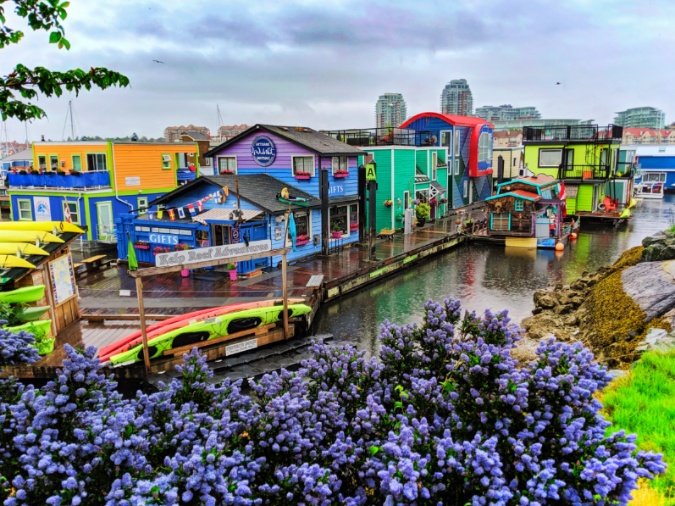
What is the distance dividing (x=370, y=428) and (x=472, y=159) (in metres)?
48.7

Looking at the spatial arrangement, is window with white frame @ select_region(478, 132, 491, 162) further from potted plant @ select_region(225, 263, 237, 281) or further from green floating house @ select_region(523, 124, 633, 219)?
potted plant @ select_region(225, 263, 237, 281)

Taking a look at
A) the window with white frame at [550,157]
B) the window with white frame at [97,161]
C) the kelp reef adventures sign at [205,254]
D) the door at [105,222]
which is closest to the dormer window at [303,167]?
the door at [105,222]

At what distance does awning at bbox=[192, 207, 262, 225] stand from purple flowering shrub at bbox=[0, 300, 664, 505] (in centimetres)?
1972

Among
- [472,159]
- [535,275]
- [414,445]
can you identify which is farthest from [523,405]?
[472,159]

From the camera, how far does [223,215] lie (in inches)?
1013

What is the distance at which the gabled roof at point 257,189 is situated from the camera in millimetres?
26639

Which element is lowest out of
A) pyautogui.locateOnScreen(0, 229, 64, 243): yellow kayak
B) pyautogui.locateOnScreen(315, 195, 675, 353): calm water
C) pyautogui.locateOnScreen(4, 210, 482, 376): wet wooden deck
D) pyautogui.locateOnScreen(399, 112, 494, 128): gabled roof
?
pyautogui.locateOnScreen(315, 195, 675, 353): calm water

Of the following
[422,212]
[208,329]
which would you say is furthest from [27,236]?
[422,212]

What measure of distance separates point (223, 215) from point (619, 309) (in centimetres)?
1718

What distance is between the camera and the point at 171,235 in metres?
26.7

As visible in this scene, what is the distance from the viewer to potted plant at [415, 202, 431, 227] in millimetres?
40037

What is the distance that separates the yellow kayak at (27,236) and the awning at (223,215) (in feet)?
33.6

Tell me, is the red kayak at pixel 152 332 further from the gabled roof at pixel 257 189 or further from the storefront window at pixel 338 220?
the storefront window at pixel 338 220

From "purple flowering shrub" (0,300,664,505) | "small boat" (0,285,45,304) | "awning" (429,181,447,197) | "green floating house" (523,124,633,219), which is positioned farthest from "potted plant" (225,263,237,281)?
"green floating house" (523,124,633,219)
